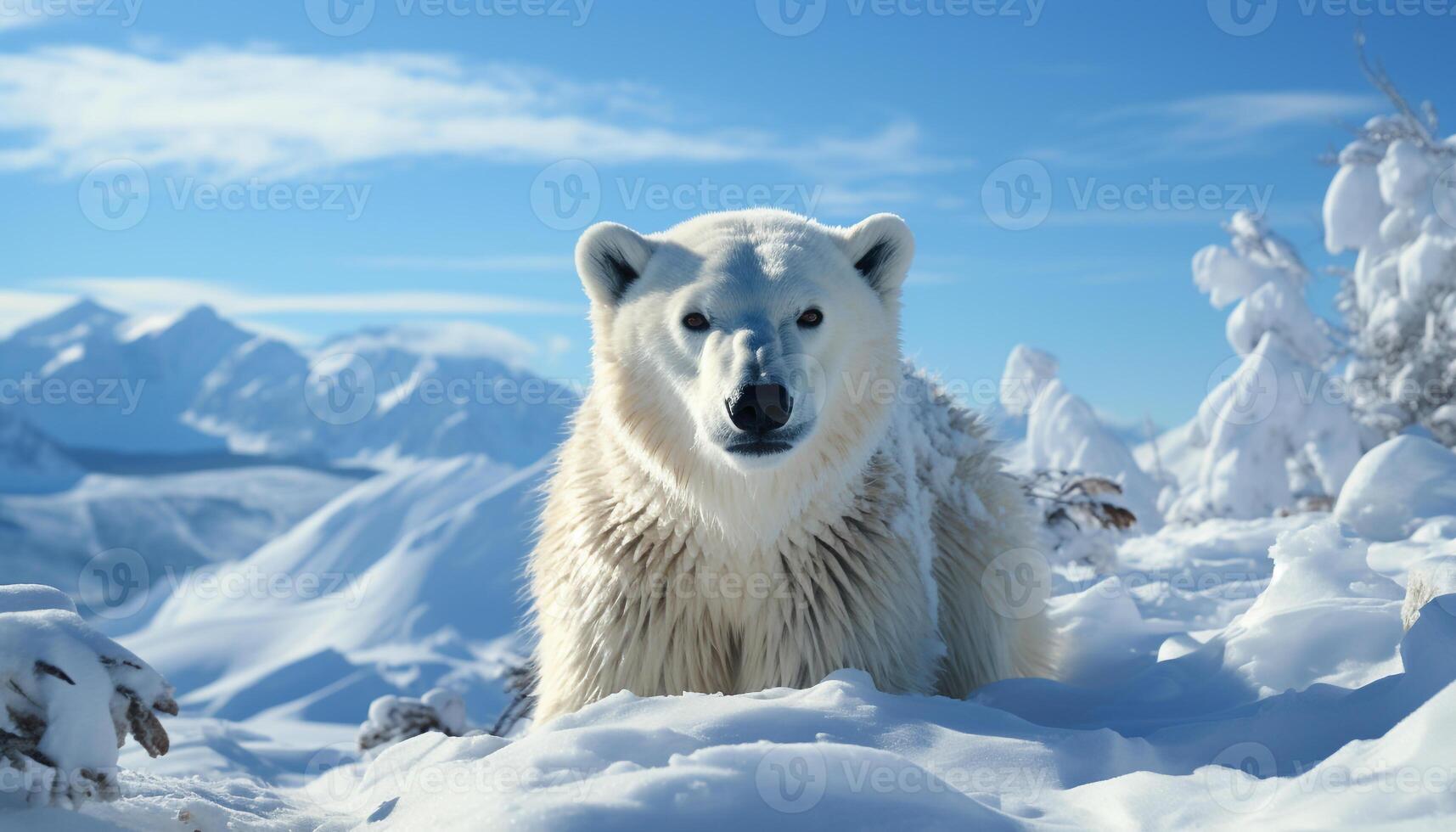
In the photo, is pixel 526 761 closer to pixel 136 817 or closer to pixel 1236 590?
pixel 136 817

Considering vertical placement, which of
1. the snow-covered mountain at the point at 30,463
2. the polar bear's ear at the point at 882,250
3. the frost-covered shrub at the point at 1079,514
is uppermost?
the snow-covered mountain at the point at 30,463

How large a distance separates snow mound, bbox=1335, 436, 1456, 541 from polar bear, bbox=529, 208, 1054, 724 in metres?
3.24

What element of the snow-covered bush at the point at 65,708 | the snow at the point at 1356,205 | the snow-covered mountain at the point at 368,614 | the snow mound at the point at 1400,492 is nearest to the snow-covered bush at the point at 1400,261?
the snow at the point at 1356,205

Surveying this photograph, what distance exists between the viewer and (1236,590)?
6.61m

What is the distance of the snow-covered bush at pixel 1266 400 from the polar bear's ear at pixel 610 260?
18.1m

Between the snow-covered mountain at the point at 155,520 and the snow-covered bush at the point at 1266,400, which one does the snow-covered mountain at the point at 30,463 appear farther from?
the snow-covered bush at the point at 1266,400

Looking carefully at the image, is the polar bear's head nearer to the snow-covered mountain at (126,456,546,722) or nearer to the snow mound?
the snow mound

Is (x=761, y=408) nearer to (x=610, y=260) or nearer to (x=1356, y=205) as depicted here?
(x=610, y=260)

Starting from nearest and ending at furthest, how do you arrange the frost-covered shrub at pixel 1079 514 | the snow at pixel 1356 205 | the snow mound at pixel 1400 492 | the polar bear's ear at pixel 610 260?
1. the polar bear's ear at pixel 610 260
2. the snow mound at pixel 1400 492
3. the frost-covered shrub at pixel 1079 514
4. the snow at pixel 1356 205

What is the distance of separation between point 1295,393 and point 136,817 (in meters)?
20.9

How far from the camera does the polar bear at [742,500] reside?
3668mm

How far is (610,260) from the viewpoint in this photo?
4.05 meters

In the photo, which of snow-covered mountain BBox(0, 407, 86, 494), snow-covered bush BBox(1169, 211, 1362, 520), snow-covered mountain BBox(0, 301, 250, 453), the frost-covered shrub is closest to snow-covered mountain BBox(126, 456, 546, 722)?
snow-covered bush BBox(1169, 211, 1362, 520)

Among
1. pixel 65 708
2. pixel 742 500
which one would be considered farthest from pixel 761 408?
pixel 65 708
